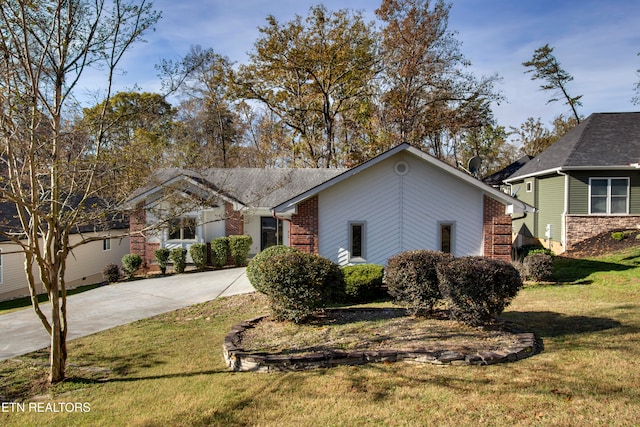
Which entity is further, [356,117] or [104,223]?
[356,117]

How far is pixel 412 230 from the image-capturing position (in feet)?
44.5

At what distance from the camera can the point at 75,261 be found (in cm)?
1678

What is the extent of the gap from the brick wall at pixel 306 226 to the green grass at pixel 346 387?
18.1 ft

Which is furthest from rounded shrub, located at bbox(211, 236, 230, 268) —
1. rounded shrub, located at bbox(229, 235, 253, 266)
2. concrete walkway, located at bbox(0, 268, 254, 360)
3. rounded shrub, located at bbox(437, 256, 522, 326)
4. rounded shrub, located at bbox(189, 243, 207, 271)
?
rounded shrub, located at bbox(437, 256, 522, 326)

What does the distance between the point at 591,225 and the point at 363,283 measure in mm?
13072

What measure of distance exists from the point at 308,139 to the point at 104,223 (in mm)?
24698

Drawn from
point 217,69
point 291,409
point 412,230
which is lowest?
point 291,409

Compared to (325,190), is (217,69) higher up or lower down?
higher up

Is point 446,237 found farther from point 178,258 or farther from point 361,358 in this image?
point 178,258

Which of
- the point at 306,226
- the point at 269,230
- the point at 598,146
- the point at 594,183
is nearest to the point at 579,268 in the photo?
the point at 594,183

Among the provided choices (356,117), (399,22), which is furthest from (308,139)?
(399,22)

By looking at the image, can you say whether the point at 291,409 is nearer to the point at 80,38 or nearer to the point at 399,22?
the point at 80,38

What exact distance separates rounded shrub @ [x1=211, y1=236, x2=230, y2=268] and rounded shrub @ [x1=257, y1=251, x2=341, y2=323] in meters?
10.5

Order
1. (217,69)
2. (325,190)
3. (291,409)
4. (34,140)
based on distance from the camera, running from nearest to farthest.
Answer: (291,409)
(34,140)
(325,190)
(217,69)
